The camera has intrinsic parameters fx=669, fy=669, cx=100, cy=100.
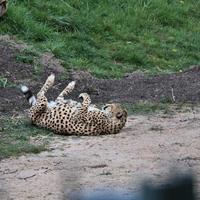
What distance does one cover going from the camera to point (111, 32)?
1290 cm

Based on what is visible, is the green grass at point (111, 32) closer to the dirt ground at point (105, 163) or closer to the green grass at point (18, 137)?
the green grass at point (18, 137)

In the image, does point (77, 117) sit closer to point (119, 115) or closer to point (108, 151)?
point (119, 115)

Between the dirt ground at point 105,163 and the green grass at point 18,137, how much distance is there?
0.15m

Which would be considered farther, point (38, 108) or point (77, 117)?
point (38, 108)

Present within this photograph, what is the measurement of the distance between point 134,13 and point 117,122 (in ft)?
22.5

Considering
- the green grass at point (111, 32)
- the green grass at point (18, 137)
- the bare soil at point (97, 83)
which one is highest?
the green grass at point (111, 32)

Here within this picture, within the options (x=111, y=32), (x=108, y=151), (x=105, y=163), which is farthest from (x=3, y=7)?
(x=105, y=163)

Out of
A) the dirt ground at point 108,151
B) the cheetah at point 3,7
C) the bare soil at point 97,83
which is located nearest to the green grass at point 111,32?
the cheetah at point 3,7

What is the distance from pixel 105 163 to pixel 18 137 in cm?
129

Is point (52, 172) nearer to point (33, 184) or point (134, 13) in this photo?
point (33, 184)

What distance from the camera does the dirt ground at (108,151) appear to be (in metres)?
5.40

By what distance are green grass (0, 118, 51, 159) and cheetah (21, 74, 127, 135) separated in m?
0.14

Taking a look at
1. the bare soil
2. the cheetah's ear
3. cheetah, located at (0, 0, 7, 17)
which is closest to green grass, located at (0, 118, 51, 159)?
the cheetah's ear

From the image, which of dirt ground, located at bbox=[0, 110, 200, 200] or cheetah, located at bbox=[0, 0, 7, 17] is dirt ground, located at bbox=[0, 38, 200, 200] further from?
cheetah, located at bbox=[0, 0, 7, 17]
